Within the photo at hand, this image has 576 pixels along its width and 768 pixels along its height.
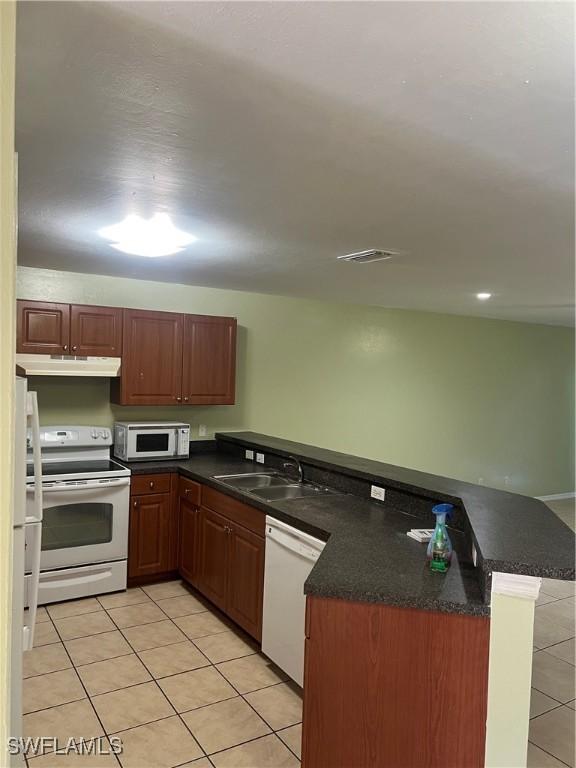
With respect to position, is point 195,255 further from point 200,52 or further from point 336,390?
point 336,390

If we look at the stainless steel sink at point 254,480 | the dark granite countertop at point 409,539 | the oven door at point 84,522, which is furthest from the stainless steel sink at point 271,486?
the oven door at point 84,522

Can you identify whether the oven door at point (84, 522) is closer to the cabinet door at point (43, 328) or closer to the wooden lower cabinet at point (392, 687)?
the cabinet door at point (43, 328)

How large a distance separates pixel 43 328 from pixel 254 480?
180 centimetres

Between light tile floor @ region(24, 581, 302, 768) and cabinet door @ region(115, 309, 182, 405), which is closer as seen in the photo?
light tile floor @ region(24, 581, 302, 768)

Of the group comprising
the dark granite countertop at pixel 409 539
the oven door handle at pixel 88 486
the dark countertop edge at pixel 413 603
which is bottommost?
the oven door handle at pixel 88 486

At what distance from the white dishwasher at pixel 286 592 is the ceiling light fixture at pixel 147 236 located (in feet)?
5.27

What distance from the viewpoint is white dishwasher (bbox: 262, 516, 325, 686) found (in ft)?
8.79

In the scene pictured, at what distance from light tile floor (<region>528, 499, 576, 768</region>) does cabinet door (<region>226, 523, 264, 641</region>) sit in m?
1.44

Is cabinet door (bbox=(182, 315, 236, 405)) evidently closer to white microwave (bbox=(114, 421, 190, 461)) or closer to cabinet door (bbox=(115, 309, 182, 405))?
cabinet door (bbox=(115, 309, 182, 405))

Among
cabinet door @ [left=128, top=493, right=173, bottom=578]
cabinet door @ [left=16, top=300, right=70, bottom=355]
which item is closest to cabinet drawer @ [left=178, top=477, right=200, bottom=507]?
cabinet door @ [left=128, top=493, right=173, bottom=578]

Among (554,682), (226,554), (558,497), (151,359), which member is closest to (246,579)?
(226,554)

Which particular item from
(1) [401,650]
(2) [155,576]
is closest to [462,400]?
(2) [155,576]

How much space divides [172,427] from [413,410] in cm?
303

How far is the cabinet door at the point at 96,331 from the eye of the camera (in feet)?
13.0
